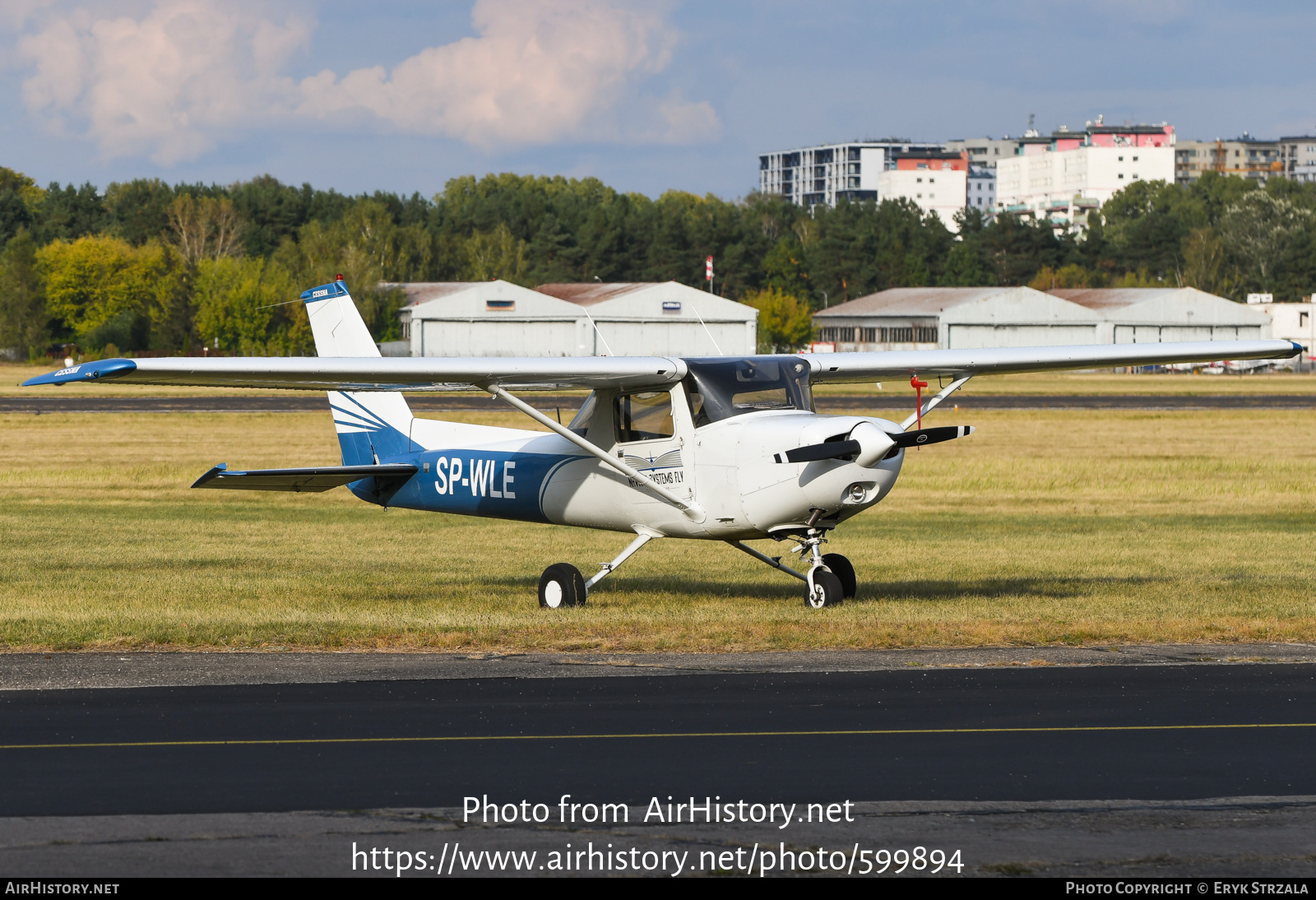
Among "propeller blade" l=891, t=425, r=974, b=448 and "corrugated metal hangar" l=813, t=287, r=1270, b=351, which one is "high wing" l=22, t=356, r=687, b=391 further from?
"corrugated metal hangar" l=813, t=287, r=1270, b=351

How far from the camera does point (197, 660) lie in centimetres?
1210

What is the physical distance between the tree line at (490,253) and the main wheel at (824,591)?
103072 mm

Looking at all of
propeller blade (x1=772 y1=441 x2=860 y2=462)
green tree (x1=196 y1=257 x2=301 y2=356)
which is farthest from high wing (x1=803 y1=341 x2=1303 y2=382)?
green tree (x1=196 y1=257 x2=301 y2=356)

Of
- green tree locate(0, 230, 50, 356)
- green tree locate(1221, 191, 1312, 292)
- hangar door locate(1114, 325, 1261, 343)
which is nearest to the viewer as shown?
hangar door locate(1114, 325, 1261, 343)

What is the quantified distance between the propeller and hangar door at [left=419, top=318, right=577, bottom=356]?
311ft

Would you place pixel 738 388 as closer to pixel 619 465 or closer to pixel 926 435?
pixel 619 465

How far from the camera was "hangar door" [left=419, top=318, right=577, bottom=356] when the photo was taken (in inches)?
4286

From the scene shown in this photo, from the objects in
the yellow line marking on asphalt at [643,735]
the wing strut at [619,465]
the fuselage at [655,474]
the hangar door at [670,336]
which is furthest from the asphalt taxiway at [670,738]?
the hangar door at [670,336]

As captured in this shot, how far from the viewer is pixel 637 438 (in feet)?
49.3

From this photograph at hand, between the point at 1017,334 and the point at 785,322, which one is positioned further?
the point at 785,322

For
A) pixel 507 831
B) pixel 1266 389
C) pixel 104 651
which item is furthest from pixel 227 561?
pixel 1266 389

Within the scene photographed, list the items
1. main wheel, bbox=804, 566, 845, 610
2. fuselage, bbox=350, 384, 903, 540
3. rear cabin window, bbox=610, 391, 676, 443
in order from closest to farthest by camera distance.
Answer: fuselage, bbox=350, 384, 903, 540 → main wheel, bbox=804, 566, 845, 610 → rear cabin window, bbox=610, 391, 676, 443

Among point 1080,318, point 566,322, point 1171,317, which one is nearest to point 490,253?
point 566,322

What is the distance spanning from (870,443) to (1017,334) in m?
108
